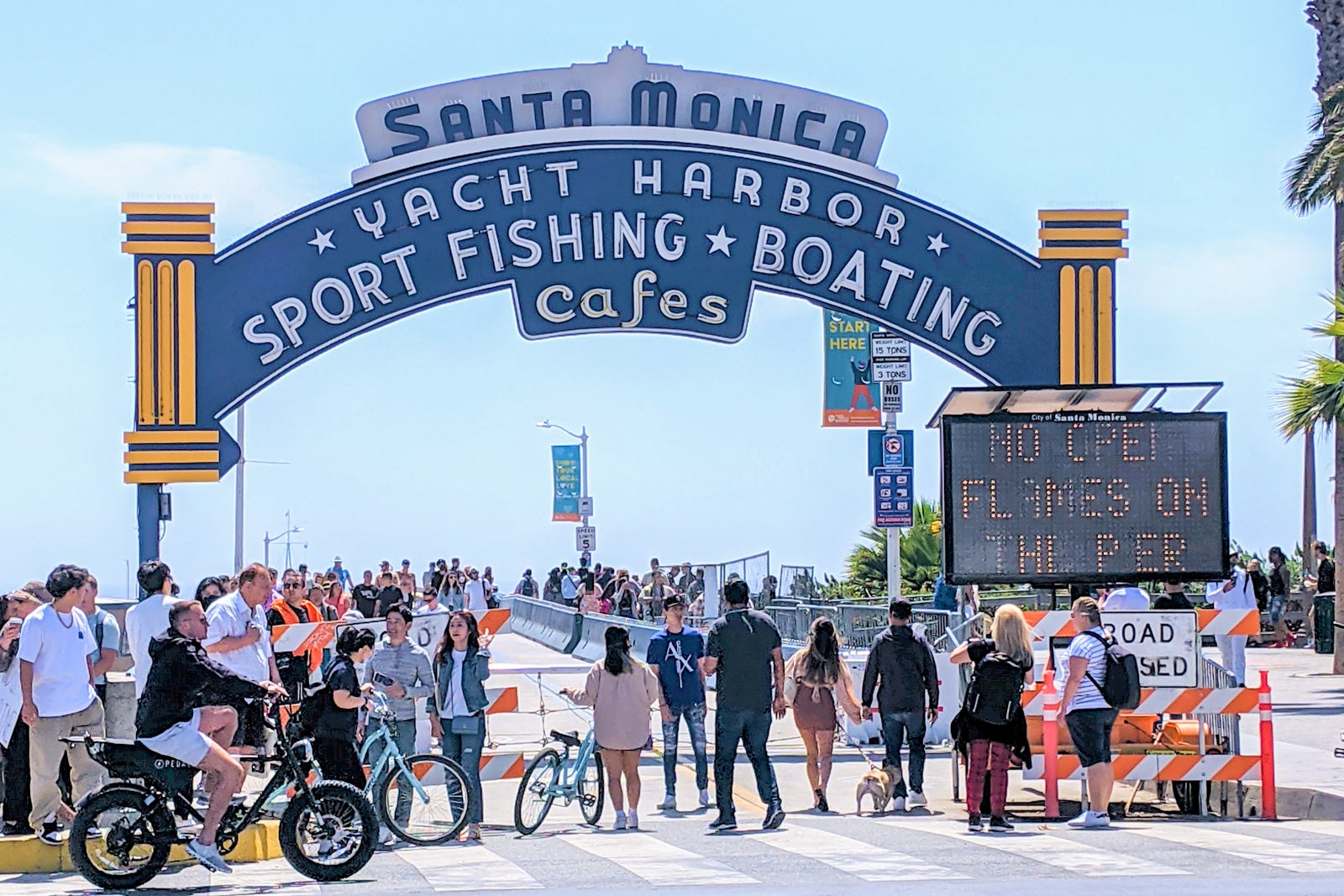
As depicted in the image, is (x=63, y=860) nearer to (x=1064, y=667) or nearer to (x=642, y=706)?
(x=642, y=706)

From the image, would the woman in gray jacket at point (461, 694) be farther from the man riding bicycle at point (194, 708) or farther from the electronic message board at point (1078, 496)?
the electronic message board at point (1078, 496)

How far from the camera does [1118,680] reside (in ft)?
45.6

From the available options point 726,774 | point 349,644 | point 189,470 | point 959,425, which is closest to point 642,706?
point 726,774

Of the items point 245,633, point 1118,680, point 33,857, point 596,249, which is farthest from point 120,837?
point 596,249

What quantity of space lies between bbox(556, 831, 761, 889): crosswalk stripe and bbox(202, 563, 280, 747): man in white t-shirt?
8.15 ft

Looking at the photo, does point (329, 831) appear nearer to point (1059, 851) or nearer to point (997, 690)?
point (1059, 851)

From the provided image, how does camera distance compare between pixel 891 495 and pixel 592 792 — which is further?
pixel 891 495

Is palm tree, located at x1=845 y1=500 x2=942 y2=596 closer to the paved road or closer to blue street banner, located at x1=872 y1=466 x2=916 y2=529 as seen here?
blue street banner, located at x1=872 y1=466 x2=916 y2=529

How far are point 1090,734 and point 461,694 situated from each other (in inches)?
188

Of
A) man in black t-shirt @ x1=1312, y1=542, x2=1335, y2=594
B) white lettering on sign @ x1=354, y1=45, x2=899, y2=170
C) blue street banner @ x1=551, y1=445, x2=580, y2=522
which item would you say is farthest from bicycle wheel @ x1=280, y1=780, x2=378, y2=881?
blue street banner @ x1=551, y1=445, x2=580, y2=522

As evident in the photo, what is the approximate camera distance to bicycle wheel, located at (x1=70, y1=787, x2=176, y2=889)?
10.6 m

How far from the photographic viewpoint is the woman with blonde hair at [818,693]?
15.2 meters

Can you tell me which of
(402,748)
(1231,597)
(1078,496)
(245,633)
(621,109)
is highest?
(621,109)

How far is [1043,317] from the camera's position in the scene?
2153cm
